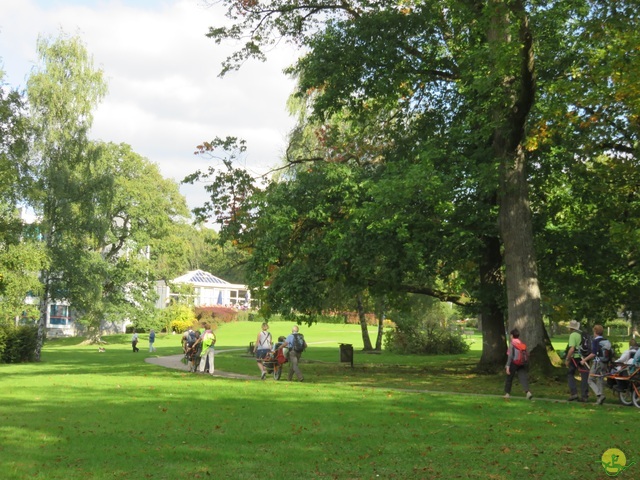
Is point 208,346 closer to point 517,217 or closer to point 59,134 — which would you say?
point 517,217

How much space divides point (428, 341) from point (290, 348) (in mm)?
19736

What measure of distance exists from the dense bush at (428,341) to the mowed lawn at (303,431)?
20.4m

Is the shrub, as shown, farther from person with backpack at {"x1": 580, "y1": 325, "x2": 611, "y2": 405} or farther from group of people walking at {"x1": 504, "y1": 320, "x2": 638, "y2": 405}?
person with backpack at {"x1": 580, "y1": 325, "x2": 611, "y2": 405}

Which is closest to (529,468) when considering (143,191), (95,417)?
(95,417)

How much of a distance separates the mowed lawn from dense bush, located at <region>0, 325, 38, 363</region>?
Answer: 58.8 ft

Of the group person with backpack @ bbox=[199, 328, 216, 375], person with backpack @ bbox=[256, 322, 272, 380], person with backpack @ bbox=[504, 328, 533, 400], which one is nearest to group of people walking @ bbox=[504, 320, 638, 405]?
person with backpack @ bbox=[504, 328, 533, 400]

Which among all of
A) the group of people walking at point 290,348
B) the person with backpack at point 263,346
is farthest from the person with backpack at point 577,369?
the person with backpack at point 263,346

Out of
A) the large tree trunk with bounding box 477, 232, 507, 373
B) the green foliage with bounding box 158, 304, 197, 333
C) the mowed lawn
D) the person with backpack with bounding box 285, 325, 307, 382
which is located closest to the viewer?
the mowed lawn

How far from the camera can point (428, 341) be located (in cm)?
4041

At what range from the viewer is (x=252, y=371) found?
27.0m

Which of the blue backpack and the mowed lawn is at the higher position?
the blue backpack

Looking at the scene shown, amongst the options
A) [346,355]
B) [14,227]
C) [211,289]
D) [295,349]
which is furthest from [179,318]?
[295,349]

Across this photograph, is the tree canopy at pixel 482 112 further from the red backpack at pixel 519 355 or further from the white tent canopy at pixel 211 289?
the white tent canopy at pixel 211 289

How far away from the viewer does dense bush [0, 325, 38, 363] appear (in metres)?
36.4
